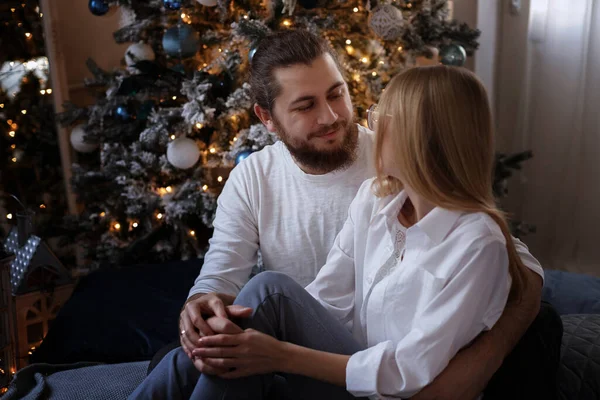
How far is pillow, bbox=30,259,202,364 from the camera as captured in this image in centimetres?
204

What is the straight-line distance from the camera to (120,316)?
2.23m

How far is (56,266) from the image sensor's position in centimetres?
245

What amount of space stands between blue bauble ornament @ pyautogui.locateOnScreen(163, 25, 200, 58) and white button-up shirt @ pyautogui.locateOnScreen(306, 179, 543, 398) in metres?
1.61

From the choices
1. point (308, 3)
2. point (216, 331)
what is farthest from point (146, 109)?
point (216, 331)

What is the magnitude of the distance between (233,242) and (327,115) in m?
0.45

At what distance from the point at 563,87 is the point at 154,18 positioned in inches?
77.4

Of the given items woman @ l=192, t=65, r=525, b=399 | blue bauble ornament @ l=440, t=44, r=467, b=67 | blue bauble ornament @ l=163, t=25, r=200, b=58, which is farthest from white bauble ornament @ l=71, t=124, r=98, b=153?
woman @ l=192, t=65, r=525, b=399

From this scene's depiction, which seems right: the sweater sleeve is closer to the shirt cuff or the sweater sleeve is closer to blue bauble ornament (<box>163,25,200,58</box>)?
the shirt cuff

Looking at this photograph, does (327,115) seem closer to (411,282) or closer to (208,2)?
(411,282)

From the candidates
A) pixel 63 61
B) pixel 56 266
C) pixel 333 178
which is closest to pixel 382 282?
pixel 333 178

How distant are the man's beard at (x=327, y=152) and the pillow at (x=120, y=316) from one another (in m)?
0.76

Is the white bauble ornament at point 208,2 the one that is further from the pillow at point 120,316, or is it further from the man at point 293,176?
the pillow at point 120,316

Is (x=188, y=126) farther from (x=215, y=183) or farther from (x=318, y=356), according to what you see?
(x=318, y=356)

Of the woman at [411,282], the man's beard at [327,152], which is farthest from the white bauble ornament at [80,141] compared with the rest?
the woman at [411,282]
